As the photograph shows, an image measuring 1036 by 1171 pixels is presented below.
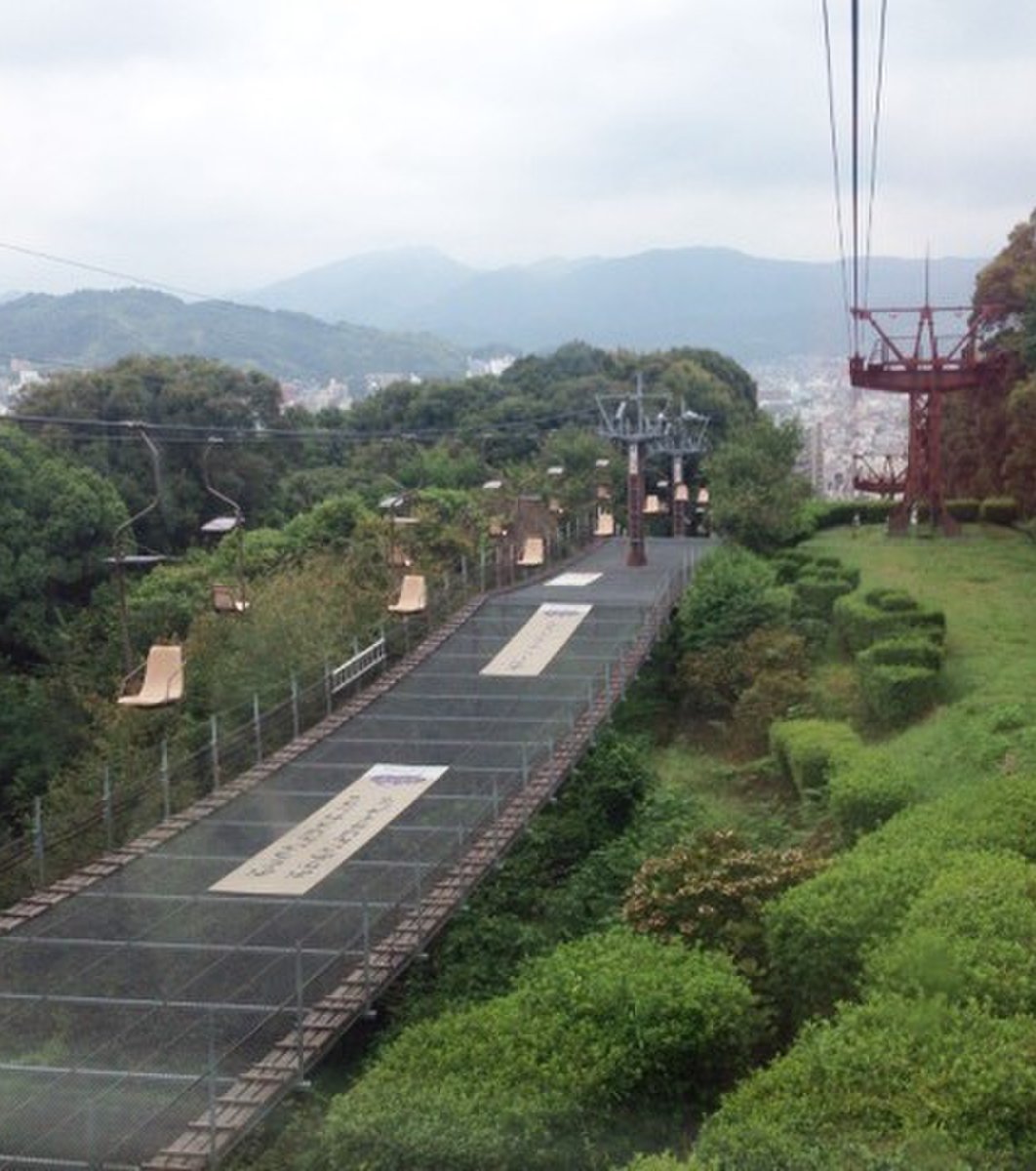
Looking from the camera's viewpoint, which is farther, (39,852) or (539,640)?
(539,640)

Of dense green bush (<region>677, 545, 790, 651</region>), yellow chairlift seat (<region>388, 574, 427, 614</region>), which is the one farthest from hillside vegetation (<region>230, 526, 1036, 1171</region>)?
dense green bush (<region>677, 545, 790, 651</region>)

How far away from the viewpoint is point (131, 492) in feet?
85.1

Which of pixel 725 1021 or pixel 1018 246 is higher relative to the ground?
pixel 1018 246

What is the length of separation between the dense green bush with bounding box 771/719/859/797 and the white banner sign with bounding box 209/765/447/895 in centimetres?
253

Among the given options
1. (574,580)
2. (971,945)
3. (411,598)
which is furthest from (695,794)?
(574,580)

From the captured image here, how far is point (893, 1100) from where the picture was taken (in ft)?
15.0

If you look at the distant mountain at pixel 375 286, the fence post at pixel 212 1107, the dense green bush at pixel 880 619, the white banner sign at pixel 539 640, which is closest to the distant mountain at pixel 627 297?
the distant mountain at pixel 375 286

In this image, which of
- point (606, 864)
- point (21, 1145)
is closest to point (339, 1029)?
point (21, 1145)

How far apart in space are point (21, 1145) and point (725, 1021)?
2.56 m

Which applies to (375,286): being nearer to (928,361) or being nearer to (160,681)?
(928,361)

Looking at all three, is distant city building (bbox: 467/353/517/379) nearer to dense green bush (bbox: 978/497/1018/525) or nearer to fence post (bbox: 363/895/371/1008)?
dense green bush (bbox: 978/497/1018/525)

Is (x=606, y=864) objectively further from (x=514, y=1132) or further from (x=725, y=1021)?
(x=514, y=1132)

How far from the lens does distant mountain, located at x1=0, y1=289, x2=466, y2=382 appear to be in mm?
48375

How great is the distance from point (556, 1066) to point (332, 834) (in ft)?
13.9
